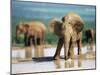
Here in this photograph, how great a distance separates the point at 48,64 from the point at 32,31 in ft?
1.32

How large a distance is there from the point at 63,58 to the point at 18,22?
2.14 ft

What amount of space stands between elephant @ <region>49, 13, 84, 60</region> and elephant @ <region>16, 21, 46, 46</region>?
12 centimetres

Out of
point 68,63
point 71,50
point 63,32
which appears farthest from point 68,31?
point 68,63

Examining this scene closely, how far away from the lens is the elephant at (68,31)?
2.49 meters

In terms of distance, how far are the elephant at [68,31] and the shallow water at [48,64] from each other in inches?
2.6

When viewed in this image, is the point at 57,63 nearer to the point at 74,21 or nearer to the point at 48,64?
the point at 48,64

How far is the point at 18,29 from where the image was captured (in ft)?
7.61

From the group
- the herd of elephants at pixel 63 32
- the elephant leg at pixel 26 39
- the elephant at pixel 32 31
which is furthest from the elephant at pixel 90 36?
the elephant leg at pixel 26 39

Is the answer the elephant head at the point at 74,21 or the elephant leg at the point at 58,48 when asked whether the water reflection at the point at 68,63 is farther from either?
the elephant head at the point at 74,21

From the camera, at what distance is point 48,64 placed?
2439 mm

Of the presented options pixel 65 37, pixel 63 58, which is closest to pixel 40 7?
pixel 65 37

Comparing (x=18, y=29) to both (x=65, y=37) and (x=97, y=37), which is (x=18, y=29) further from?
(x=97, y=37)

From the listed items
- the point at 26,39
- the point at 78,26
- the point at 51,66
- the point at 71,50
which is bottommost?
the point at 51,66

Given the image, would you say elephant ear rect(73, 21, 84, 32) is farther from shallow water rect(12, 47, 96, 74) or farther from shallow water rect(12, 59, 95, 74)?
shallow water rect(12, 59, 95, 74)
